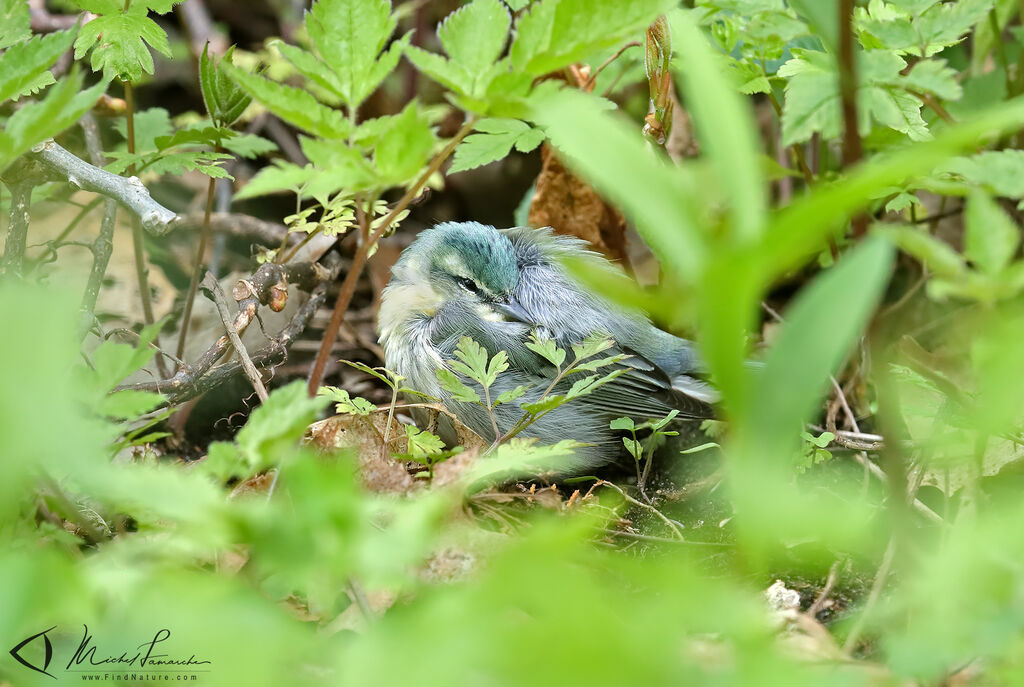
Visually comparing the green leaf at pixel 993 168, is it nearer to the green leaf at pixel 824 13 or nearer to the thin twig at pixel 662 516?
the green leaf at pixel 824 13

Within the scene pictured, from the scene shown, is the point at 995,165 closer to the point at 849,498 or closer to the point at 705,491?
the point at 849,498

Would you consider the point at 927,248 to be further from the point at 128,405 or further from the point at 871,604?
the point at 128,405

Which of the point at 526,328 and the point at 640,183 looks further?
the point at 526,328

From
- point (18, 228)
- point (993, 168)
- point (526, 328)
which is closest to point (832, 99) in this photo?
point (993, 168)

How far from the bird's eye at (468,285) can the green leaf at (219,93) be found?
2.91 ft

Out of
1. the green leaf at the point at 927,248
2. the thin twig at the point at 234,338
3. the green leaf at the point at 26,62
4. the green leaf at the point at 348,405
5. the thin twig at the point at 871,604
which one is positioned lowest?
the thin twig at the point at 871,604

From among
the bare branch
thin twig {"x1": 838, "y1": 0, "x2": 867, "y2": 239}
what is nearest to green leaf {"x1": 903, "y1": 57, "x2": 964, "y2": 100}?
thin twig {"x1": 838, "y1": 0, "x2": 867, "y2": 239}

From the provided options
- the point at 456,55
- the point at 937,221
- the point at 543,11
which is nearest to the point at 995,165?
the point at 543,11

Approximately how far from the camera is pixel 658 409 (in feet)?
9.15

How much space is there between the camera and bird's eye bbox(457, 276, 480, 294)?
293 cm

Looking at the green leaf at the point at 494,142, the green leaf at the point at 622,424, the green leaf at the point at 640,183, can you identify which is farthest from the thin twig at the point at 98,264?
the green leaf at the point at 640,183

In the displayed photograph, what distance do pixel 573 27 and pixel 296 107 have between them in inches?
16.2

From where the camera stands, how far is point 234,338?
6.87 ft

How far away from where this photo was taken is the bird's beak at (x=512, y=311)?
2846 mm
